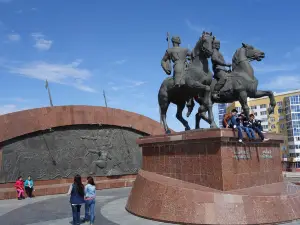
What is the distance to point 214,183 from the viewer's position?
7207mm

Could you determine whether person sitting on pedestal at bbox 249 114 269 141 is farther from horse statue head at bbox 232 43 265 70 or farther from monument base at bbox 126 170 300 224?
horse statue head at bbox 232 43 265 70

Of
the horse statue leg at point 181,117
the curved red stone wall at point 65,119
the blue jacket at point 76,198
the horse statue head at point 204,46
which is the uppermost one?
the horse statue head at point 204,46

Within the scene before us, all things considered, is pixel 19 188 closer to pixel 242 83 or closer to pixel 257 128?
pixel 242 83

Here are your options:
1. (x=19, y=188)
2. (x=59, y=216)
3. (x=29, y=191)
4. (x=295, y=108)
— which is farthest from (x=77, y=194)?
(x=295, y=108)

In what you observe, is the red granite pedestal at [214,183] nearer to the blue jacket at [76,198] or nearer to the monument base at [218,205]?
the monument base at [218,205]

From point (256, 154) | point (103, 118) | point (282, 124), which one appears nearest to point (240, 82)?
point (256, 154)

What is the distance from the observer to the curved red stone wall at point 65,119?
14.7 metres

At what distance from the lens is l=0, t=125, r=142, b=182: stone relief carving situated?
48.5 ft

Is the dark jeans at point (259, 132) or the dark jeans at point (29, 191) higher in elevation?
the dark jeans at point (259, 132)

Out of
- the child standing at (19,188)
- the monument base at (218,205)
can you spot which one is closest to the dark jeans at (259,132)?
the monument base at (218,205)

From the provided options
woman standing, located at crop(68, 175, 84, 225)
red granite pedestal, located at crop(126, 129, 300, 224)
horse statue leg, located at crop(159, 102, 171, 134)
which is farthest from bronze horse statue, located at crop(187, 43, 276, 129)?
woman standing, located at crop(68, 175, 84, 225)

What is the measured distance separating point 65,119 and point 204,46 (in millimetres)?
9761

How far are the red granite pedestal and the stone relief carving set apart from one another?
8.25m

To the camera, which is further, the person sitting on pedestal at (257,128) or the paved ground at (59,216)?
the person sitting on pedestal at (257,128)
